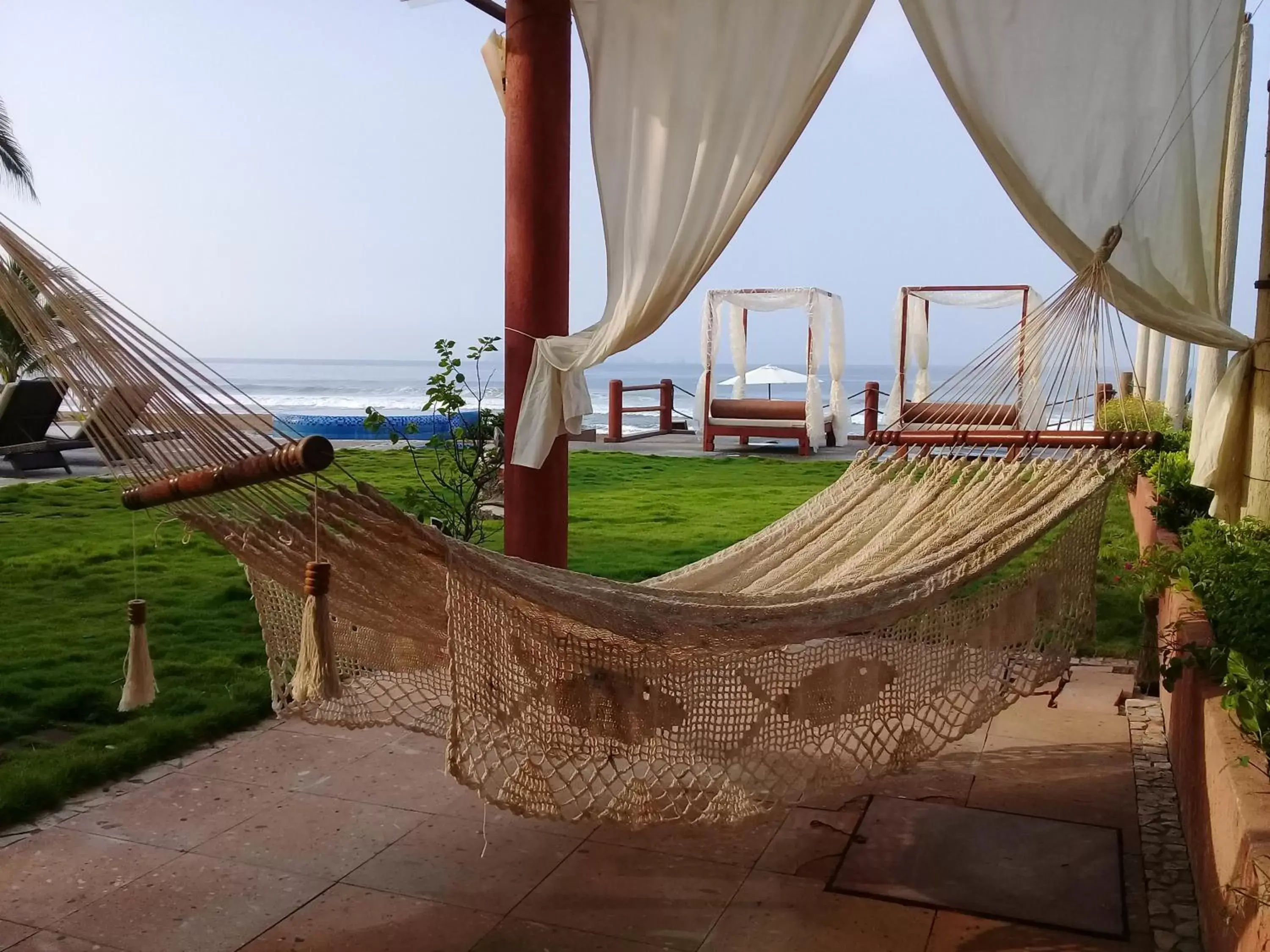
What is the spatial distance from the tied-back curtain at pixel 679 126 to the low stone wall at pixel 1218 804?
120 centimetres

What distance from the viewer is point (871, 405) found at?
29.8ft

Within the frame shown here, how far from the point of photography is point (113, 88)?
6523 millimetres

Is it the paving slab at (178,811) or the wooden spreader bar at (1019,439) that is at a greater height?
the wooden spreader bar at (1019,439)

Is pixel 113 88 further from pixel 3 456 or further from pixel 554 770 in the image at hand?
pixel 554 770

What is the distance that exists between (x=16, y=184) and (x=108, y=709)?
9918mm

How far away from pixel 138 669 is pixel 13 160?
10.1 m

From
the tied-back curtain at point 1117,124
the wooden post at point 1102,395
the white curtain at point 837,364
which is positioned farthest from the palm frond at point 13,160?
the tied-back curtain at point 1117,124

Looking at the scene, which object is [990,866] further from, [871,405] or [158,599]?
[871,405]

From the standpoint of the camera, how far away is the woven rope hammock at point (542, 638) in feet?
4.70

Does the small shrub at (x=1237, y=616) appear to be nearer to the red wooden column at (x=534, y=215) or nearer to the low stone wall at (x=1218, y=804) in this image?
the low stone wall at (x=1218, y=804)

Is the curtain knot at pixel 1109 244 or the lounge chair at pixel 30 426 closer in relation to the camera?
the curtain knot at pixel 1109 244

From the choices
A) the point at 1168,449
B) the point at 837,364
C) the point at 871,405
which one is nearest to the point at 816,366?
the point at 837,364

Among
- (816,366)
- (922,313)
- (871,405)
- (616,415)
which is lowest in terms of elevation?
(616,415)

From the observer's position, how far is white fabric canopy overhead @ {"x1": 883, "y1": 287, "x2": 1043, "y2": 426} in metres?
8.43
